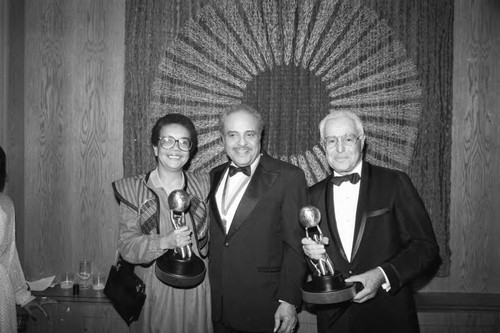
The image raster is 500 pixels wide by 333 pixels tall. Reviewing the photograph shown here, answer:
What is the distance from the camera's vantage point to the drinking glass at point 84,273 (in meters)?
3.06

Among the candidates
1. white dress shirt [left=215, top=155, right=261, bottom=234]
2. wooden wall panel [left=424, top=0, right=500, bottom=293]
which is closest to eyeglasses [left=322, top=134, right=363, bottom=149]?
white dress shirt [left=215, top=155, right=261, bottom=234]

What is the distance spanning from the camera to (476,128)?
3.05 metres

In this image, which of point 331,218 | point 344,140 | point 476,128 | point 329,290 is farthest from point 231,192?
point 476,128

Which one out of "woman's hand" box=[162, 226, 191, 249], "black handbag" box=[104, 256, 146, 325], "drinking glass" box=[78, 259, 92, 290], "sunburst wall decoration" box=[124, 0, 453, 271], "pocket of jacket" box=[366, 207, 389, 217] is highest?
"sunburst wall decoration" box=[124, 0, 453, 271]

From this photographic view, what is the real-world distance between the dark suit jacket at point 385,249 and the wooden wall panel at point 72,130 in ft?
6.62

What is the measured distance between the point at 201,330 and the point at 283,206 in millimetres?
770

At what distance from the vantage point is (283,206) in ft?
6.73

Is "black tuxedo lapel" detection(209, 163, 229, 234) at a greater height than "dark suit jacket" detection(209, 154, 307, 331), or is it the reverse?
"black tuxedo lapel" detection(209, 163, 229, 234)

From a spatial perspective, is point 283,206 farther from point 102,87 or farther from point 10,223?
point 102,87

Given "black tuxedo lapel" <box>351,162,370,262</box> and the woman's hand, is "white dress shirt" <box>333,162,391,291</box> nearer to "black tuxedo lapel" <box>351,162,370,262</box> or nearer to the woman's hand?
"black tuxedo lapel" <box>351,162,370,262</box>

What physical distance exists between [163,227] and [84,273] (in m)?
1.47

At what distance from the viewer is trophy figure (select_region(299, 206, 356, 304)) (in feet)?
5.42

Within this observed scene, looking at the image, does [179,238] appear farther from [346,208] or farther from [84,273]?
[84,273]

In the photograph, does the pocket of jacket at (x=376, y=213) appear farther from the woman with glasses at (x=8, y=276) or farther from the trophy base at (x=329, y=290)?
the woman with glasses at (x=8, y=276)
